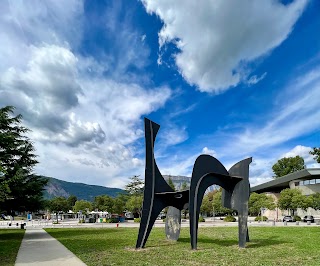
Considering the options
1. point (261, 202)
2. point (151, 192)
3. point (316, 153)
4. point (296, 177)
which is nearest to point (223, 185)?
point (151, 192)

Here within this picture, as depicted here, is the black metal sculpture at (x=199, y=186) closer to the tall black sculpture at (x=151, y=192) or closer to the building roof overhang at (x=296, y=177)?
the tall black sculpture at (x=151, y=192)

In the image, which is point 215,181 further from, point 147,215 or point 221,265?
point 221,265

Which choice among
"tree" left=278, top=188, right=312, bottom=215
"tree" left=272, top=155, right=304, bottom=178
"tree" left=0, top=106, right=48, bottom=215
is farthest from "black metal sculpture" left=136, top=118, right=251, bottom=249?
"tree" left=272, top=155, right=304, bottom=178

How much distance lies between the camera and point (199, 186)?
555 inches

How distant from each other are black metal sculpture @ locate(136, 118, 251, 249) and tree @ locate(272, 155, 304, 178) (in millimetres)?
74255

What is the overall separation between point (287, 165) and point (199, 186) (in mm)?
77434

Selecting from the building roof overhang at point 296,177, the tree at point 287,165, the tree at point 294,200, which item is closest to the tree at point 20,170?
the tree at point 294,200

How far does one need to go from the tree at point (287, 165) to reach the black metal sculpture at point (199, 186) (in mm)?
74255

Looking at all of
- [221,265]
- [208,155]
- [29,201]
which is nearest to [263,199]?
[29,201]

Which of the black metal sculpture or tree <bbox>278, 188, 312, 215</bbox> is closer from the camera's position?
the black metal sculpture

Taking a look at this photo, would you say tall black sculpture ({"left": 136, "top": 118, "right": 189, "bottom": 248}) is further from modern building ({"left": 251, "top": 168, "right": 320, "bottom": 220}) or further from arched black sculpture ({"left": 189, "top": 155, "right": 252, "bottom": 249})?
modern building ({"left": 251, "top": 168, "right": 320, "bottom": 220})

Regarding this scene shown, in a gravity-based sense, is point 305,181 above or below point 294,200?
above

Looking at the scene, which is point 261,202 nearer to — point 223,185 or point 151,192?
point 223,185

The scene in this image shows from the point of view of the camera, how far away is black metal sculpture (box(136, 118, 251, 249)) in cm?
1412
